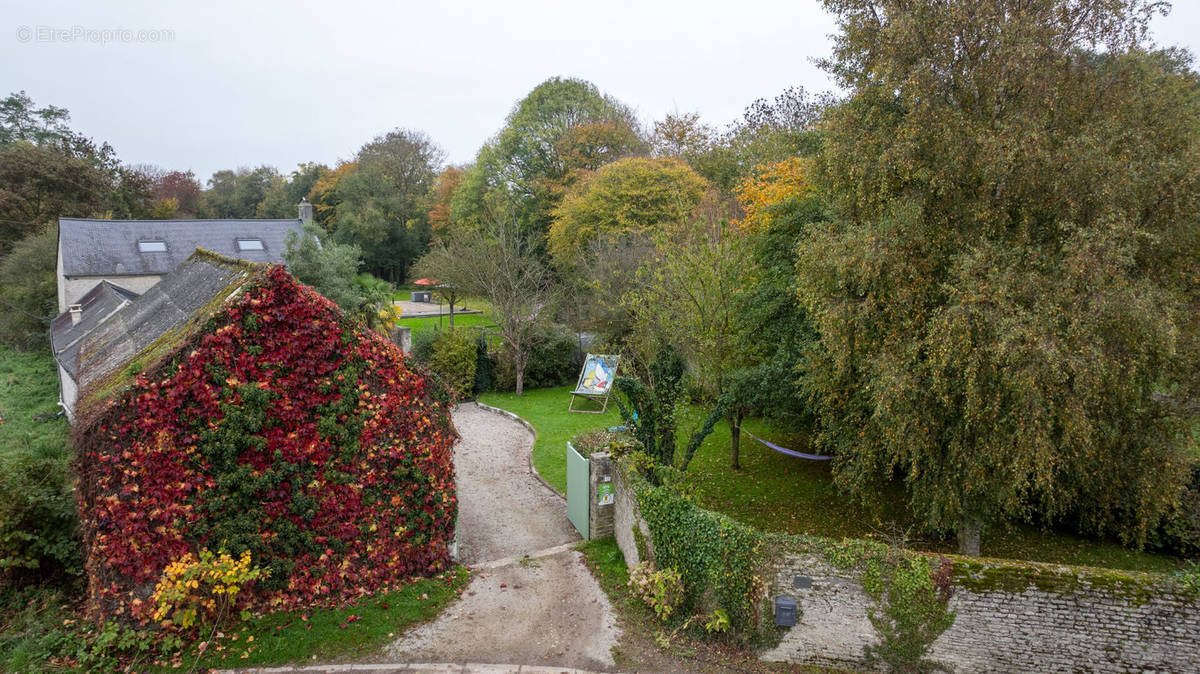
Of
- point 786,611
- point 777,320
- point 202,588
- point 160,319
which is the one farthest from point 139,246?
point 786,611

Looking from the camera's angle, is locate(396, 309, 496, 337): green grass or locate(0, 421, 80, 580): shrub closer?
locate(0, 421, 80, 580): shrub

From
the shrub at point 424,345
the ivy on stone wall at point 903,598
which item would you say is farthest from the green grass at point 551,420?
the ivy on stone wall at point 903,598

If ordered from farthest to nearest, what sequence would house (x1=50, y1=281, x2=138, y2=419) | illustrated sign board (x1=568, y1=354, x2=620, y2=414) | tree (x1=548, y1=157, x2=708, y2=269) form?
1. tree (x1=548, y1=157, x2=708, y2=269)
2. illustrated sign board (x1=568, y1=354, x2=620, y2=414)
3. house (x1=50, y1=281, x2=138, y2=419)

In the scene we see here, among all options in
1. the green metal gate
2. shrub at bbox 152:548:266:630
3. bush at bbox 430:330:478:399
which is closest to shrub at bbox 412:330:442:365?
bush at bbox 430:330:478:399

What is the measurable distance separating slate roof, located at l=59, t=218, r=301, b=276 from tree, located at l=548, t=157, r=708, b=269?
12.3 meters

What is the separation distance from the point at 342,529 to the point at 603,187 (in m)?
21.5

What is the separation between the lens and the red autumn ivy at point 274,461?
720 centimetres

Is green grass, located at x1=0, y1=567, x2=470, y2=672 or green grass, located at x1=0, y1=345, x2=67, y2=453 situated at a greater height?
green grass, located at x1=0, y1=345, x2=67, y2=453

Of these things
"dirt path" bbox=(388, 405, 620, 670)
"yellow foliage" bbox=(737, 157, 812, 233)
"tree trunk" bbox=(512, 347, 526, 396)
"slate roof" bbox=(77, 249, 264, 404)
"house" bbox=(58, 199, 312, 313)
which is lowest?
"dirt path" bbox=(388, 405, 620, 670)

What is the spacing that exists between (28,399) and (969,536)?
81.3ft

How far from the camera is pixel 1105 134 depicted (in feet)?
26.2

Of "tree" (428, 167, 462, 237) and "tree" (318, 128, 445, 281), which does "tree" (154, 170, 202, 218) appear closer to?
"tree" (318, 128, 445, 281)

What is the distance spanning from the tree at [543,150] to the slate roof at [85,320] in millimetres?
17268

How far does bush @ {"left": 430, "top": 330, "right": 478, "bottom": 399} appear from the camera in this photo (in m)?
20.9
